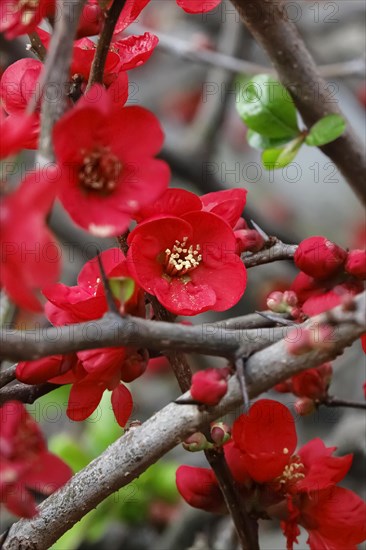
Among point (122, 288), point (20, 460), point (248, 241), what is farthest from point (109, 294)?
point (248, 241)

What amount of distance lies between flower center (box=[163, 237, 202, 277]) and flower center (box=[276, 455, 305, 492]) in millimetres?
233

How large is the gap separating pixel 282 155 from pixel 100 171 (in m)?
0.33

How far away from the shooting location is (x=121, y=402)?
793mm

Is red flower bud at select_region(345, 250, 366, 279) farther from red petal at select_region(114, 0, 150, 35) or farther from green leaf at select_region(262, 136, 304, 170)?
red petal at select_region(114, 0, 150, 35)

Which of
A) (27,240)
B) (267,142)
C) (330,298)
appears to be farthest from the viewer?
(267,142)

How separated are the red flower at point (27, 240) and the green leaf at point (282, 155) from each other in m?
0.42

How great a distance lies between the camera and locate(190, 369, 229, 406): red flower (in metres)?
0.63

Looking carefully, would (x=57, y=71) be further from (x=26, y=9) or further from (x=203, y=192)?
(x=203, y=192)

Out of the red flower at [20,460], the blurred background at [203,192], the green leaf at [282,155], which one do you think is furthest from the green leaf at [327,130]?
the red flower at [20,460]

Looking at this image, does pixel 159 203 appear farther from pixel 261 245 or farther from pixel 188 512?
pixel 188 512

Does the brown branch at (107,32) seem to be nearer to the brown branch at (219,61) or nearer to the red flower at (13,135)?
the red flower at (13,135)

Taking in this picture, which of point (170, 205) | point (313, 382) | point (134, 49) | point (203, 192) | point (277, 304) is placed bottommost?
point (203, 192)

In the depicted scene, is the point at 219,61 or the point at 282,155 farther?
the point at 219,61

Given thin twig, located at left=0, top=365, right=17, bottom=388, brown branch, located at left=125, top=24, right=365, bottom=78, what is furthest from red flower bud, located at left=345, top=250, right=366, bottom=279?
brown branch, located at left=125, top=24, right=365, bottom=78
